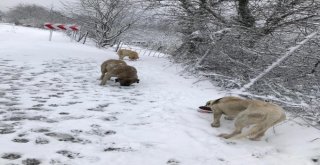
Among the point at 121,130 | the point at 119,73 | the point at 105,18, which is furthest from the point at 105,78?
the point at 105,18

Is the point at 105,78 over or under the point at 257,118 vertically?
under

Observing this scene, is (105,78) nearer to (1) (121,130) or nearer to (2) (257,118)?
(1) (121,130)

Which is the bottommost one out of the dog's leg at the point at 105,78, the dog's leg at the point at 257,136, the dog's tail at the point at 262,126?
the dog's leg at the point at 105,78

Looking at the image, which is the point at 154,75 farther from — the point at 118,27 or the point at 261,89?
the point at 118,27

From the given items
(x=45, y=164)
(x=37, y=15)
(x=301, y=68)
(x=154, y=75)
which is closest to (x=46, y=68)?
(x=154, y=75)

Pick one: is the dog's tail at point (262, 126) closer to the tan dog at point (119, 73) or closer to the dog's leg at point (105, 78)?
the tan dog at point (119, 73)

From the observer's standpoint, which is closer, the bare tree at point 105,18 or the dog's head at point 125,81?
the dog's head at point 125,81

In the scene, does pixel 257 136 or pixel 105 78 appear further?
pixel 105 78

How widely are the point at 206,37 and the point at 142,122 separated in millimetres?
7221

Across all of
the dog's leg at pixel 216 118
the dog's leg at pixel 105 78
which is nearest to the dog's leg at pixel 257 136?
the dog's leg at pixel 216 118

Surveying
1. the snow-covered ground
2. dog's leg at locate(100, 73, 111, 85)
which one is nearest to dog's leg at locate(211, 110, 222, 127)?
the snow-covered ground

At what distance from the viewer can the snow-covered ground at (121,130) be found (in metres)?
4.80

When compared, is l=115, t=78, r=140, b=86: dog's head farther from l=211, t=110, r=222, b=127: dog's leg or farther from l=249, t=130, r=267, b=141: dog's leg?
l=249, t=130, r=267, b=141: dog's leg

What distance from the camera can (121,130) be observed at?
5.82 metres
